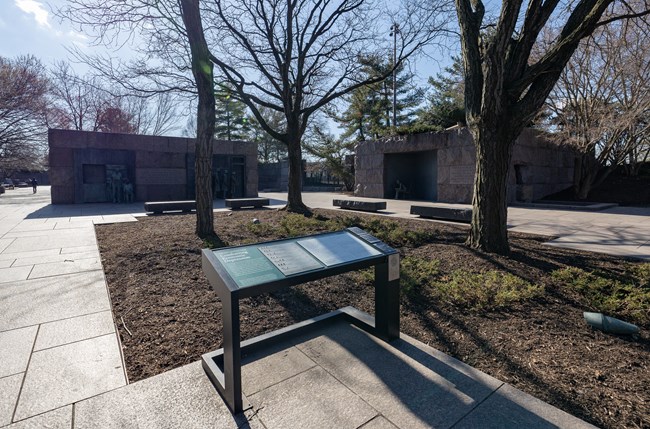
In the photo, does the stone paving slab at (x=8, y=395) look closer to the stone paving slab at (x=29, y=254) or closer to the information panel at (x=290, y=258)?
the information panel at (x=290, y=258)

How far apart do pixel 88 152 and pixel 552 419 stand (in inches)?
791

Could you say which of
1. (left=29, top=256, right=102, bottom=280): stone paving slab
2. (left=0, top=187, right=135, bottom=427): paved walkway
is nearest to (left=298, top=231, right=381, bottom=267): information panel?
(left=0, top=187, right=135, bottom=427): paved walkway

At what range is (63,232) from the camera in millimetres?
8469

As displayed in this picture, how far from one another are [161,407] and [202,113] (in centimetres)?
667

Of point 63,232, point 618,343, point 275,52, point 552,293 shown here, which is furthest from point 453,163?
point 63,232

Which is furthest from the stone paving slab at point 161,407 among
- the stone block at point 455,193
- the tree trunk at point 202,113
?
the stone block at point 455,193

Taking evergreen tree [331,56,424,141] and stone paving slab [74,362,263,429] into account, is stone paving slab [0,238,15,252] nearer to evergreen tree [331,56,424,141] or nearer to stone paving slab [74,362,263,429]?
stone paving slab [74,362,263,429]

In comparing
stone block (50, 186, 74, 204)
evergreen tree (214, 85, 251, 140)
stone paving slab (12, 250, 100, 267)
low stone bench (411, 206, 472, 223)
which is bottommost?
stone paving slab (12, 250, 100, 267)

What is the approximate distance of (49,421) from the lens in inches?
77.6

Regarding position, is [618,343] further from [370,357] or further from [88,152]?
[88,152]

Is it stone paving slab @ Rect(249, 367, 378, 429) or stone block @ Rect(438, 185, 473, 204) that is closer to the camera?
stone paving slab @ Rect(249, 367, 378, 429)

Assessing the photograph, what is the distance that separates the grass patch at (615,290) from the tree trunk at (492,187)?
124cm

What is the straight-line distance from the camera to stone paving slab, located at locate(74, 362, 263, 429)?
1.98m

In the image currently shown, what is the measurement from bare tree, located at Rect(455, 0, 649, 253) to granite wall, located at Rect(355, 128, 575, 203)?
944 cm
